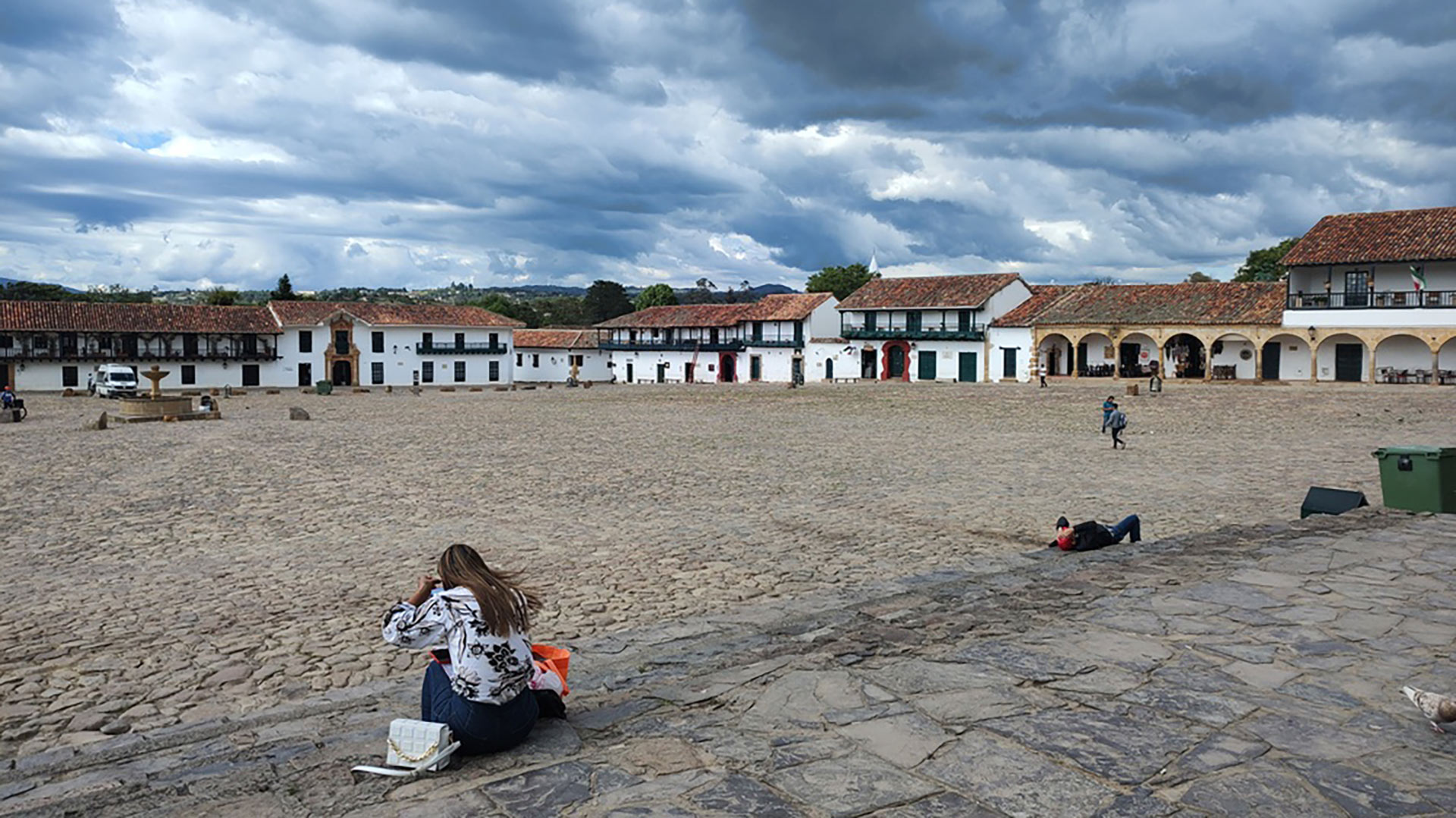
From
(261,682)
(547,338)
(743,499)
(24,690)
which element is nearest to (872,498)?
(743,499)

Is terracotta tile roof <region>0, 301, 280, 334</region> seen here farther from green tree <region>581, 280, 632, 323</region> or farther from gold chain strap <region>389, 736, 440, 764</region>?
gold chain strap <region>389, 736, 440, 764</region>

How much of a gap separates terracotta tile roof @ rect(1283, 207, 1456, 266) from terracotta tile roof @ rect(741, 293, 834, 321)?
95.8 ft

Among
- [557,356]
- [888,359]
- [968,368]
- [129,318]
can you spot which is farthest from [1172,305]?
[129,318]

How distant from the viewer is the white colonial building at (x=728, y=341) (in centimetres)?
6469

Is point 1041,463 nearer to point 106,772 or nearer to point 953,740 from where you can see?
point 953,740

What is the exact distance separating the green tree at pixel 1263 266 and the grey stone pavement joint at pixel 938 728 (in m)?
75.1

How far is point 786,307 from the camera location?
66312 mm

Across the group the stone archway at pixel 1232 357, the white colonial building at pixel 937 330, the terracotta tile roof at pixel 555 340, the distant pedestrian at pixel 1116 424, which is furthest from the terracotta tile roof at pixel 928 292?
the distant pedestrian at pixel 1116 424

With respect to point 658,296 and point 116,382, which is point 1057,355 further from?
point 658,296

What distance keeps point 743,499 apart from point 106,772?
361 inches

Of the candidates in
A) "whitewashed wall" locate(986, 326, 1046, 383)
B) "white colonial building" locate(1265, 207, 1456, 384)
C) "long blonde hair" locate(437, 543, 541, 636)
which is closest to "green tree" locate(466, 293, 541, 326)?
"whitewashed wall" locate(986, 326, 1046, 383)

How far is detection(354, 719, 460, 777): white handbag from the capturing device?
3.85 m

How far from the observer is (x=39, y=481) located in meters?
15.4

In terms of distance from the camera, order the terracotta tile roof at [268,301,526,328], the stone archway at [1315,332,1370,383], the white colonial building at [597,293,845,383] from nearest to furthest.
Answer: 1. the stone archway at [1315,332,1370,383]
2. the terracotta tile roof at [268,301,526,328]
3. the white colonial building at [597,293,845,383]
